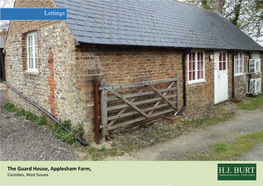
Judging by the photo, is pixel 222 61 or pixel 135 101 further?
pixel 222 61

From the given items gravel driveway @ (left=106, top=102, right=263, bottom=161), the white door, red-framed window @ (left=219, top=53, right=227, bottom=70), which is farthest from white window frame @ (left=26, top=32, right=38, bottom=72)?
red-framed window @ (left=219, top=53, right=227, bottom=70)

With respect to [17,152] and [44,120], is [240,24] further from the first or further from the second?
[17,152]

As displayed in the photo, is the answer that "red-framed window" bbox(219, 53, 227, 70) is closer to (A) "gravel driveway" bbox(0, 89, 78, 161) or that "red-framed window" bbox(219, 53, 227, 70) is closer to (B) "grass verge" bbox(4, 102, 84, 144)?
(B) "grass verge" bbox(4, 102, 84, 144)

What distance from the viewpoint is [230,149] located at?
571 centimetres

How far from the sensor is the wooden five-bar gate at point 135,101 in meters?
5.98

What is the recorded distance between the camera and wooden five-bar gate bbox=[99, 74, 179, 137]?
598 centimetres

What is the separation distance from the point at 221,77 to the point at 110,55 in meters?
7.33

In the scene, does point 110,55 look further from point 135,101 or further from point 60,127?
point 60,127

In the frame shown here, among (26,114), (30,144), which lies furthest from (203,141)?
(26,114)

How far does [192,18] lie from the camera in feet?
40.7

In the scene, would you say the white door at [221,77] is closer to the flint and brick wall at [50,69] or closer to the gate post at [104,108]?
the gate post at [104,108]

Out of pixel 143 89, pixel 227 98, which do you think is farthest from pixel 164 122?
pixel 227 98

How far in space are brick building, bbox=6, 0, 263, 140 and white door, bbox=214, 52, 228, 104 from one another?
0.03 metres

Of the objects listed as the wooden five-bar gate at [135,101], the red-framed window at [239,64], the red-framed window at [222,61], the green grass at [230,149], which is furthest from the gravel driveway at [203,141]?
the red-framed window at [239,64]
